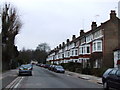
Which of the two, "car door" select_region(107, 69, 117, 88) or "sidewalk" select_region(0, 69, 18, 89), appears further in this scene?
"sidewalk" select_region(0, 69, 18, 89)

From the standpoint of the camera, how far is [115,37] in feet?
165

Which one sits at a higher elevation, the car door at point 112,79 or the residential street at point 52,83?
the car door at point 112,79

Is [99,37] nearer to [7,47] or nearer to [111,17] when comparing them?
[111,17]

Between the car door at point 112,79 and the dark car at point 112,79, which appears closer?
the dark car at point 112,79

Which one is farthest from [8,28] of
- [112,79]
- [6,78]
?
[112,79]

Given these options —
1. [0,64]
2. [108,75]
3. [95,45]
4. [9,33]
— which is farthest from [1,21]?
[108,75]

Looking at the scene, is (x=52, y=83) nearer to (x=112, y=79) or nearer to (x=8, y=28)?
(x=112, y=79)

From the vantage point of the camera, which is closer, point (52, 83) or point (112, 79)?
point (112, 79)

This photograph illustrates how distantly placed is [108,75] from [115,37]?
109ft

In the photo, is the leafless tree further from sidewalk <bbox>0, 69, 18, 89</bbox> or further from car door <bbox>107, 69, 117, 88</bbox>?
car door <bbox>107, 69, 117, 88</bbox>

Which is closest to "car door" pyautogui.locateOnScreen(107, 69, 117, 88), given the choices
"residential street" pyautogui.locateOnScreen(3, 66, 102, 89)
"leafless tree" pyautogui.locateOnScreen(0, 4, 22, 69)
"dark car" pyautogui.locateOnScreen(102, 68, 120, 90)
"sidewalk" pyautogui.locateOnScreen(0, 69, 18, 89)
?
"dark car" pyautogui.locateOnScreen(102, 68, 120, 90)

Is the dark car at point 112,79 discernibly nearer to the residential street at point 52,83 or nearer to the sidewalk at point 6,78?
the residential street at point 52,83

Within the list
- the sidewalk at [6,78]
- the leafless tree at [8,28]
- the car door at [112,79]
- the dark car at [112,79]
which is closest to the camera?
the dark car at [112,79]

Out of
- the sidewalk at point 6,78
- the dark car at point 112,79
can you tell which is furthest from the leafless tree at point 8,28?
the dark car at point 112,79
